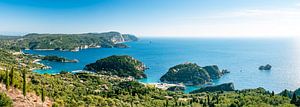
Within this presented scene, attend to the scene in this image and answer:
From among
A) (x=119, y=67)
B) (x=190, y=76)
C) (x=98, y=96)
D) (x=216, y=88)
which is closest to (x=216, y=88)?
(x=216, y=88)

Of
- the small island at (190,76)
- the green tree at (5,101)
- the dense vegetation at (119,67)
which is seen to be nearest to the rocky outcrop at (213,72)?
the small island at (190,76)

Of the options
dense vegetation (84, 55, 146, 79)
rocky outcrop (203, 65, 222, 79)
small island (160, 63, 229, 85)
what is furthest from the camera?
dense vegetation (84, 55, 146, 79)

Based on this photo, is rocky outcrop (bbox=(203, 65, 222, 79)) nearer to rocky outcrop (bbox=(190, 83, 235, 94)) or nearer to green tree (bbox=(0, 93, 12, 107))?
rocky outcrop (bbox=(190, 83, 235, 94))

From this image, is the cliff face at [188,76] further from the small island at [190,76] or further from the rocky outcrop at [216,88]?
the rocky outcrop at [216,88]

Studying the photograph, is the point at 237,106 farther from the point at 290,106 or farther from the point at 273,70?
the point at 273,70

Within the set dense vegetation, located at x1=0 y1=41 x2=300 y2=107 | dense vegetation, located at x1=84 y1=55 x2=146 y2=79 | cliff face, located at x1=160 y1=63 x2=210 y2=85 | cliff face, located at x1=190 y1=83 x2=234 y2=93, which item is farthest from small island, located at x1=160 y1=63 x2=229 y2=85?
dense vegetation, located at x1=0 y1=41 x2=300 y2=107

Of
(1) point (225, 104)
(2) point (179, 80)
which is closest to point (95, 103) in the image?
(1) point (225, 104)

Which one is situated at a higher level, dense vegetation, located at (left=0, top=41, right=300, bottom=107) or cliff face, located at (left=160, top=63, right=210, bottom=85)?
dense vegetation, located at (left=0, top=41, right=300, bottom=107)
